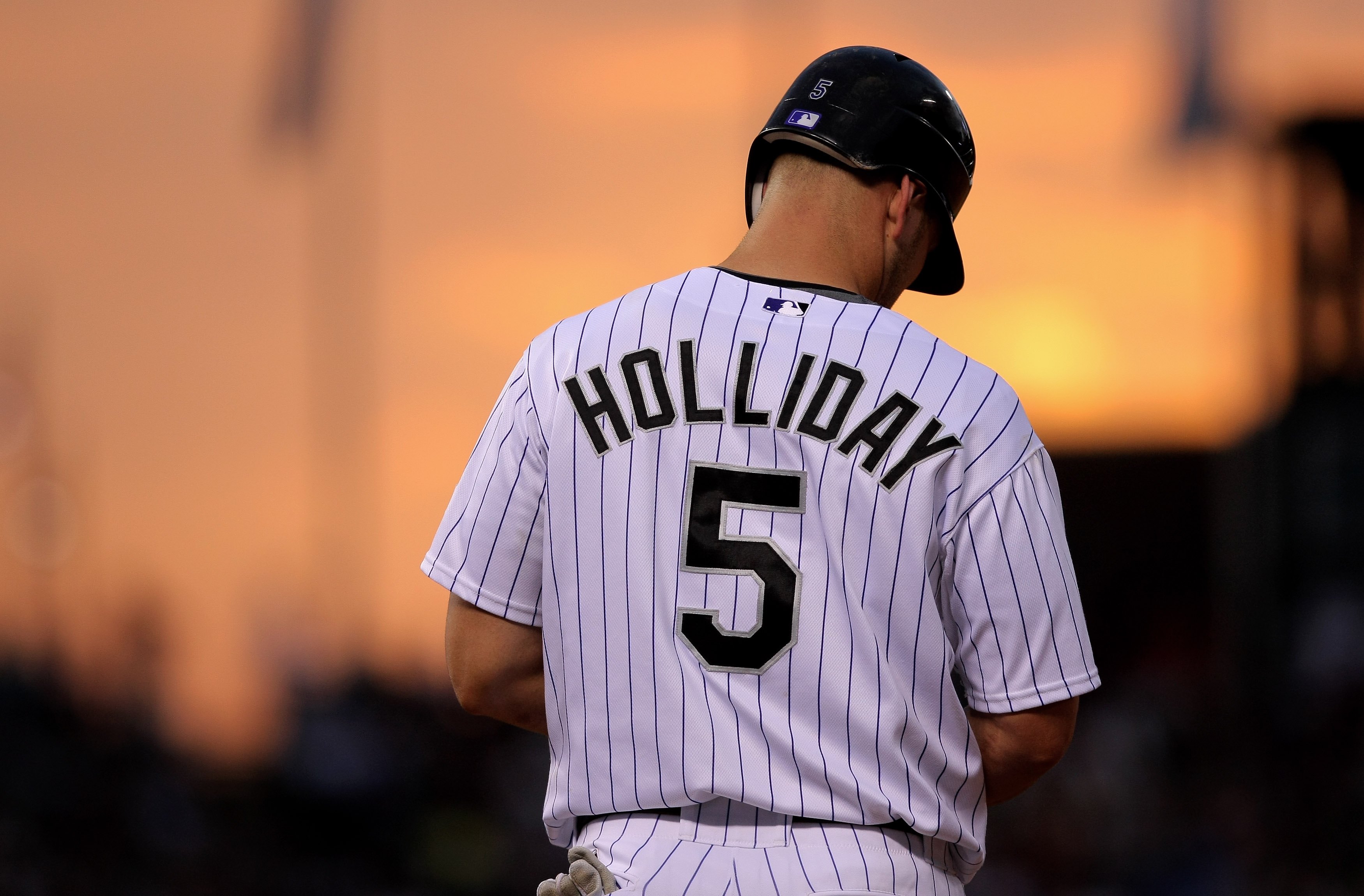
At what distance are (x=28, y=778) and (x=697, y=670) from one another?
11.6 meters

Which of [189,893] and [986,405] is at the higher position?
[986,405]

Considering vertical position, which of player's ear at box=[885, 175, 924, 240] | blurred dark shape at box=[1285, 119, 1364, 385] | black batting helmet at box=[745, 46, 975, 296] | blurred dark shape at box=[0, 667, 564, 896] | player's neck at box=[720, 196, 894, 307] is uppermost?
black batting helmet at box=[745, 46, 975, 296]

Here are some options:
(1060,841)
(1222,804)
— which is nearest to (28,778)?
(1060,841)

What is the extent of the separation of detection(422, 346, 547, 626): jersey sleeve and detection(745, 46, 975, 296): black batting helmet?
507 millimetres

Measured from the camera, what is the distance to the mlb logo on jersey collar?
2135 millimetres

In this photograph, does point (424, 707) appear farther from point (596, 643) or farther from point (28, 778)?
point (596, 643)

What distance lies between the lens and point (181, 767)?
14.0m

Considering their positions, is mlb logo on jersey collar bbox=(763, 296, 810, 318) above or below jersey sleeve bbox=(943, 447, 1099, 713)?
above

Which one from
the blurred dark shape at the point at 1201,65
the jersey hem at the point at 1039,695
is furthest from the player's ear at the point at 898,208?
the blurred dark shape at the point at 1201,65

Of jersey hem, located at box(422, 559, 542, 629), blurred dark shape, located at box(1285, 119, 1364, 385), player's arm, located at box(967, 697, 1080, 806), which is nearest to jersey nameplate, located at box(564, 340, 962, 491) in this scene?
jersey hem, located at box(422, 559, 542, 629)

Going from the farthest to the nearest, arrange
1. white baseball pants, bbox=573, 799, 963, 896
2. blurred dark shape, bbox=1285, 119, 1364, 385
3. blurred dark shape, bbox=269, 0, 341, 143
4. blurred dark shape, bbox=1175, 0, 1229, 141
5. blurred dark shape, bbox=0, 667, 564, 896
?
blurred dark shape, bbox=1285, 119, 1364, 385 < blurred dark shape, bbox=269, 0, 341, 143 < blurred dark shape, bbox=1175, 0, 1229, 141 < blurred dark shape, bbox=0, 667, 564, 896 < white baseball pants, bbox=573, 799, 963, 896

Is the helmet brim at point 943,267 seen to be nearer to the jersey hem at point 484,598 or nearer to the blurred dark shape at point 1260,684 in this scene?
the jersey hem at point 484,598

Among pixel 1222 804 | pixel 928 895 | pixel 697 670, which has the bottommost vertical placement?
pixel 1222 804

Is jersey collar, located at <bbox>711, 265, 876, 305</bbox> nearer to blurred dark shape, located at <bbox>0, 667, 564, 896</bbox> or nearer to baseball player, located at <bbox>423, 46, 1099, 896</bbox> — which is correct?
baseball player, located at <bbox>423, 46, 1099, 896</bbox>
